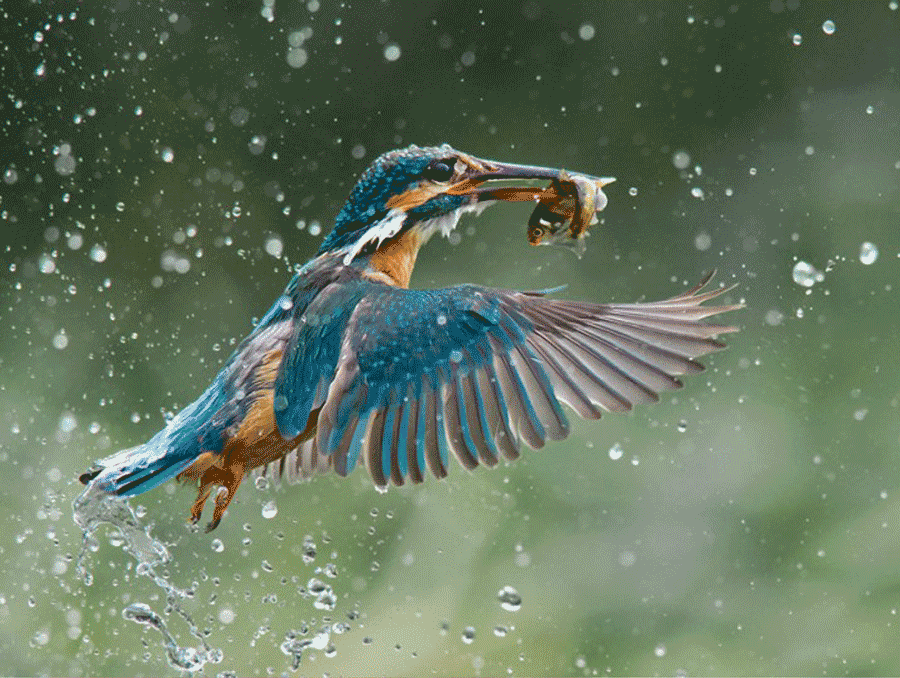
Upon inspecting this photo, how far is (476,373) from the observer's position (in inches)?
92.2

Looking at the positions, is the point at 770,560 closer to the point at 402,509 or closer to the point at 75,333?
the point at 402,509

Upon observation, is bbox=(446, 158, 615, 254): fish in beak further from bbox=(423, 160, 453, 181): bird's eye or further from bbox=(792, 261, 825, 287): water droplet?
bbox=(792, 261, 825, 287): water droplet

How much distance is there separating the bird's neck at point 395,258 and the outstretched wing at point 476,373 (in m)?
0.13

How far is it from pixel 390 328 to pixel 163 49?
3.15 metres

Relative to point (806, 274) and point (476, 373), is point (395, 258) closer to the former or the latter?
point (476, 373)

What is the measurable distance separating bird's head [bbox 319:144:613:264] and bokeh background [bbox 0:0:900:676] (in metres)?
1.78

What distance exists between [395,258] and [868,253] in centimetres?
265

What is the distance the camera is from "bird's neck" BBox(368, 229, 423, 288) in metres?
2.50

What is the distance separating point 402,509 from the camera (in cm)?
451

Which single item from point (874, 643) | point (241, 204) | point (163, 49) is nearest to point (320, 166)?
point (241, 204)

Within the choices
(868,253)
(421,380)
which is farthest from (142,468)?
(868,253)

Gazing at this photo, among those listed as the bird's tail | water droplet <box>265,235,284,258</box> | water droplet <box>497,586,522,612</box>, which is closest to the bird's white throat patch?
the bird's tail

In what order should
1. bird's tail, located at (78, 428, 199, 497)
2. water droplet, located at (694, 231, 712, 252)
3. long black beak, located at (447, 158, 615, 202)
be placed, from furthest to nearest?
water droplet, located at (694, 231, 712, 252), long black beak, located at (447, 158, 615, 202), bird's tail, located at (78, 428, 199, 497)

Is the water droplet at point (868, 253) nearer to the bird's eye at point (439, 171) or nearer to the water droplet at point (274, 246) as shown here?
the water droplet at point (274, 246)
